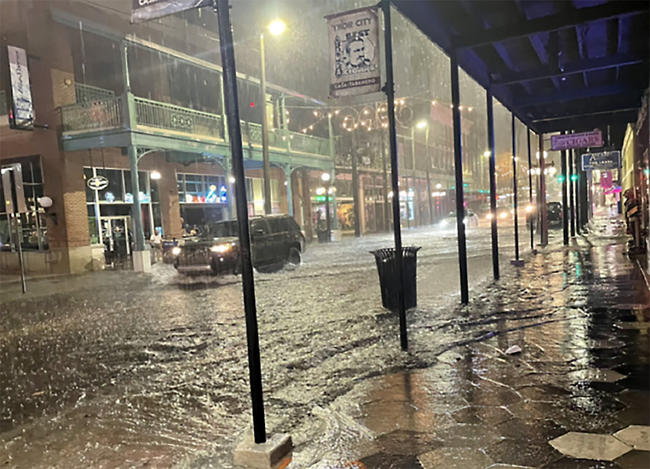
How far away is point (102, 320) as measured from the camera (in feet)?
31.2

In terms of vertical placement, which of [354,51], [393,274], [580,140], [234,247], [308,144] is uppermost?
[308,144]

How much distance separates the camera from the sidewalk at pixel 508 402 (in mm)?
3529

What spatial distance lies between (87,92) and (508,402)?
20.3 metres

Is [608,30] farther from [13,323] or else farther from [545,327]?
[13,323]

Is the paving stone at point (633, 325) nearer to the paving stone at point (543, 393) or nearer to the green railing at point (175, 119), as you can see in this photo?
the paving stone at point (543, 393)

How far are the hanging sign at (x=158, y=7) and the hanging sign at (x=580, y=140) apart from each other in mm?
13420

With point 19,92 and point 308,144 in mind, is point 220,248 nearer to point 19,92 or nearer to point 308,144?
point 19,92


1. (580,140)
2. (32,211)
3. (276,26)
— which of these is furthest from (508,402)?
(32,211)

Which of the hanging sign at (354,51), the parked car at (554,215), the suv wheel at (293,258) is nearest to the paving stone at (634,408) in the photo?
the hanging sign at (354,51)

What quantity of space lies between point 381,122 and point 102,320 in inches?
1274

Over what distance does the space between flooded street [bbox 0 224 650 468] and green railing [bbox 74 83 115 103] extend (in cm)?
1159

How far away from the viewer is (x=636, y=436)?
3.60 metres

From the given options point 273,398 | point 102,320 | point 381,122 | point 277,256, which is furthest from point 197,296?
point 381,122

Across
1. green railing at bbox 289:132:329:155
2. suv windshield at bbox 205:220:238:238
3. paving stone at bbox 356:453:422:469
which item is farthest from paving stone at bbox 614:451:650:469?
green railing at bbox 289:132:329:155
